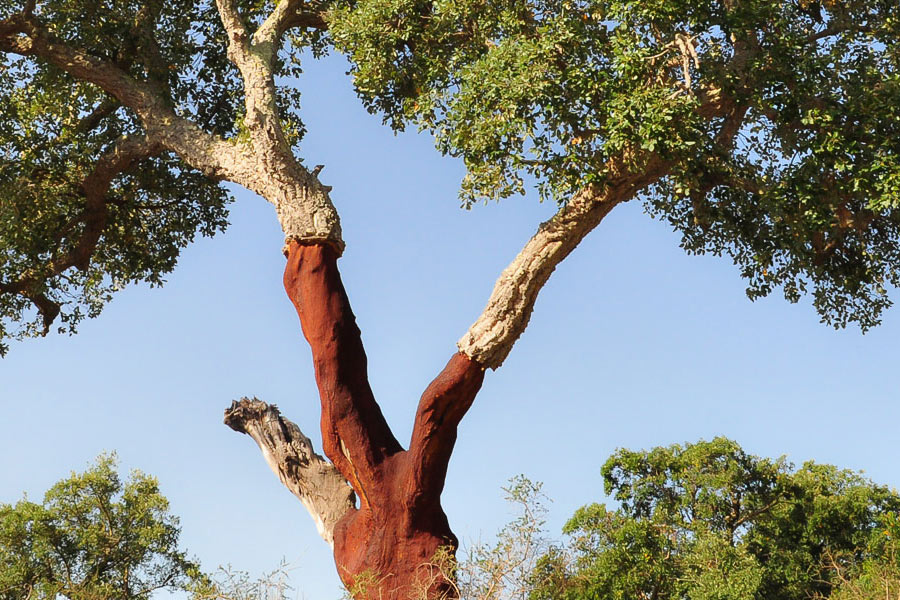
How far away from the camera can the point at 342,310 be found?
12.7 metres

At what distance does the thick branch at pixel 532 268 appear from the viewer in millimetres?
12078

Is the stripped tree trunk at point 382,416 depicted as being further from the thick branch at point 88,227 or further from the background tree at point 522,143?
the thick branch at point 88,227

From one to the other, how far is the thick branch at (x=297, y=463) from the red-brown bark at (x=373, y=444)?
1.57 ft

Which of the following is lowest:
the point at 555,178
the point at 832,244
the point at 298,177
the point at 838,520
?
the point at 838,520

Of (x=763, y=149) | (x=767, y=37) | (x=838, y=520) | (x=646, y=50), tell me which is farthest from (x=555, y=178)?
(x=838, y=520)

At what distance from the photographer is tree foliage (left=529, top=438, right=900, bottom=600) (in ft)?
60.6

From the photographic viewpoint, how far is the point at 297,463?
45.5ft

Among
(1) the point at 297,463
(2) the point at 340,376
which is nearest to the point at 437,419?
(2) the point at 340,376

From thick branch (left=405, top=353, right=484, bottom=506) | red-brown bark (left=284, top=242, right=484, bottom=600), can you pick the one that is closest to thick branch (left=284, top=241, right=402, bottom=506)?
red-brown bark (left=284, top=242, right=484, bottom=600)

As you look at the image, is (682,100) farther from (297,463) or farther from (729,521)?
(729,521)

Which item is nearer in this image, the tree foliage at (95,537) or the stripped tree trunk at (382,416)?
the stripped tree trunk at (382,416)

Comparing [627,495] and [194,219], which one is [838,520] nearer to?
[627,495]

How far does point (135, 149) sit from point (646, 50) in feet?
26.7

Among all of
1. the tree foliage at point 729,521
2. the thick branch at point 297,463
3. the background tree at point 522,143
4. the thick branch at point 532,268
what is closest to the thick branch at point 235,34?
the background tree at point 522,143
